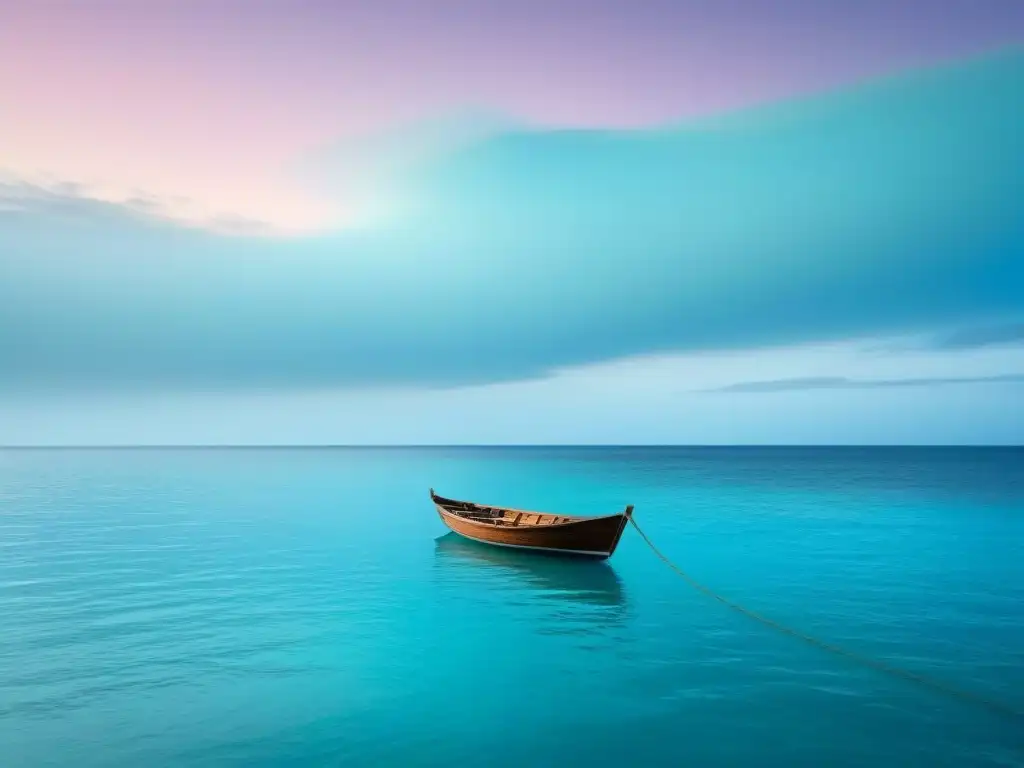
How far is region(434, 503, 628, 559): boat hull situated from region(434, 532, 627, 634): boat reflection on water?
46 centimetres

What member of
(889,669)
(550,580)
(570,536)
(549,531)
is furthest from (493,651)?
(549,531)

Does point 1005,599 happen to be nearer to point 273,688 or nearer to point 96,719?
point 273,688

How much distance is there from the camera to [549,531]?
25.8 metres

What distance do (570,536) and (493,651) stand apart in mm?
10426

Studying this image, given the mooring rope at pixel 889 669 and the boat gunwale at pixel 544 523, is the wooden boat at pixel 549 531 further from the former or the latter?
the mooring rope at pixel 889 669

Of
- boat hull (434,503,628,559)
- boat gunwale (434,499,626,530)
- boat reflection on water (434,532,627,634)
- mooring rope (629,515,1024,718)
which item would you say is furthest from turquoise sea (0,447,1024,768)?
boat gunwale (434,499,626,530)

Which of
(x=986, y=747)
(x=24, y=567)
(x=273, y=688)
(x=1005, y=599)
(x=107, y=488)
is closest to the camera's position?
(x=986, y=747)

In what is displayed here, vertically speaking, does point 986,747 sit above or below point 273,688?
above

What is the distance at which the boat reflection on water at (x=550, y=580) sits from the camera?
61.8ft

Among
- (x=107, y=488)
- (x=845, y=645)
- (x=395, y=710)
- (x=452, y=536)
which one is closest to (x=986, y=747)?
(x=845, y=645)

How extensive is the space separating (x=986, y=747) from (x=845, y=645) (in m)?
5.39

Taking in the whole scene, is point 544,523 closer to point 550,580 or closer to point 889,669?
point 550,580

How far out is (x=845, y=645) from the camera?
15875 millimetres

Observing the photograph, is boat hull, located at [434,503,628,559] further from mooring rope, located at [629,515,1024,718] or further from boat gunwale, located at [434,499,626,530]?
mooring rope, located at [629,515,1024,718]
